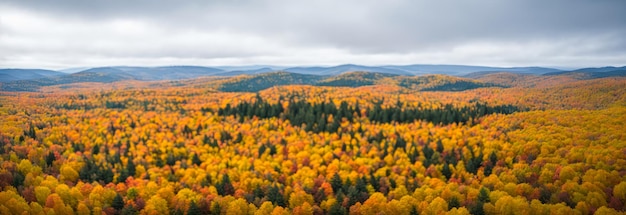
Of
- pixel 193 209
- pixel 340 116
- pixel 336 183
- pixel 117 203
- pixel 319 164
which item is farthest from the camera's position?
pixel 340 116

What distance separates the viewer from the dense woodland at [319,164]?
87.8 meters

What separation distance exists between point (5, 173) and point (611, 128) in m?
216

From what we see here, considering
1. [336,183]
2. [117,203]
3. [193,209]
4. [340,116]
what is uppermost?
[340,116]

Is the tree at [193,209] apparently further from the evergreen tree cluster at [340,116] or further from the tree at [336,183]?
the evergreen tree cluster at [340,116]

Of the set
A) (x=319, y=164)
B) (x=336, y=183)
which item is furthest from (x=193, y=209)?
(x=319, y=164)

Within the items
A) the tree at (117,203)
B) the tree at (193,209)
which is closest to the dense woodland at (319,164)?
the tree at (193,209)

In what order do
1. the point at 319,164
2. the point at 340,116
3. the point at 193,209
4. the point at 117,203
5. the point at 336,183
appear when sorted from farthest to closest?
the point at 340,116 < the point at 319,164 < the point at 336,183 < the point at 117,203 < the point at 193,209

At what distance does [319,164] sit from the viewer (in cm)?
12650

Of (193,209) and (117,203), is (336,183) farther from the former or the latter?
(117,203)

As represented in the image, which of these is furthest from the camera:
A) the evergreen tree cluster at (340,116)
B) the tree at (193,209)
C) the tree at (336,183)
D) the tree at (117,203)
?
the evergreen tree cluster at (340,116)

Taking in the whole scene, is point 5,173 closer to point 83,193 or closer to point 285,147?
point 83,193

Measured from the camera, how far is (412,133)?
6265 inches

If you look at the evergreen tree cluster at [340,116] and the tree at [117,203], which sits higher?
the evergreen tree cluster at [340,116]

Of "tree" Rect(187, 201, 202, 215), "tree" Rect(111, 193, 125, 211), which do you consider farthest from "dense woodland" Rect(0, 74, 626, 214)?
"tree" Rect(111, 193, 125, 211)
